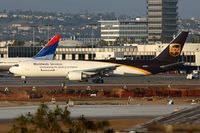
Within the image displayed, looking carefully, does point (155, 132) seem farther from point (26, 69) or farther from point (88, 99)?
point (26, 69)

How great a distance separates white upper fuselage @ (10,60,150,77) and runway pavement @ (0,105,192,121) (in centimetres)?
3712

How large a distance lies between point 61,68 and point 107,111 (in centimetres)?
4294

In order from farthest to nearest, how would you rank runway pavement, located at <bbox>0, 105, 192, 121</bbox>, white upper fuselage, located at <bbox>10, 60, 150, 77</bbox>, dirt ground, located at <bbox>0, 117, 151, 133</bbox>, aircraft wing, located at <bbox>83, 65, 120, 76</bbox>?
white upper fuselage, located at <bbox>10, 60, 150, 77</bbox> < aircraft wing, located at <bbox>83, 65, 120, 76</bbox> < runway pavement, located at <bbox>0, 105, 192, 121</bbox> < dirt ground, located at <bbox>0, 117, 151, 133</bbox>

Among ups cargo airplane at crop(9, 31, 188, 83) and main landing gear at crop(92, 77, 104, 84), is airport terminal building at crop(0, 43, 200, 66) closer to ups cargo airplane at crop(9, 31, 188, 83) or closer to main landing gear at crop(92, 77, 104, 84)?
ups cargo airplane at crop(9, 31, 188, 83)

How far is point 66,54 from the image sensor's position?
192 m

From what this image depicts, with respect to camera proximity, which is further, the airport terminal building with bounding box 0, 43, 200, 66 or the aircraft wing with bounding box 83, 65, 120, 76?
the airport terminal building with bounding box 0, 43, 200, 66

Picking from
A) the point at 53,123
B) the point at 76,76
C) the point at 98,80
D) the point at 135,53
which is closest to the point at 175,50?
the point at 98,80

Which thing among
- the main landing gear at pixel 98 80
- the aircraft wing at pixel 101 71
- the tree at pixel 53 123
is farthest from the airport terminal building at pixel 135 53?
the tree at pixel 53 123

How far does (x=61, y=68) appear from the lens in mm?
110500

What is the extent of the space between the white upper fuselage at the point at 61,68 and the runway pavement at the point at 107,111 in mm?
37118

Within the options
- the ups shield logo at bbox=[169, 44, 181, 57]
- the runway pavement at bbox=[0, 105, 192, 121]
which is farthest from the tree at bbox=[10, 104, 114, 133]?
the ups shield logo at bbox=[169, 44, 181, 57]

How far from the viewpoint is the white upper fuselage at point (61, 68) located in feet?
363

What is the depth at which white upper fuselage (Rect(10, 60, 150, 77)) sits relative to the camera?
110500mm

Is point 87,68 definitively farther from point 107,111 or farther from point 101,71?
point 107,111
